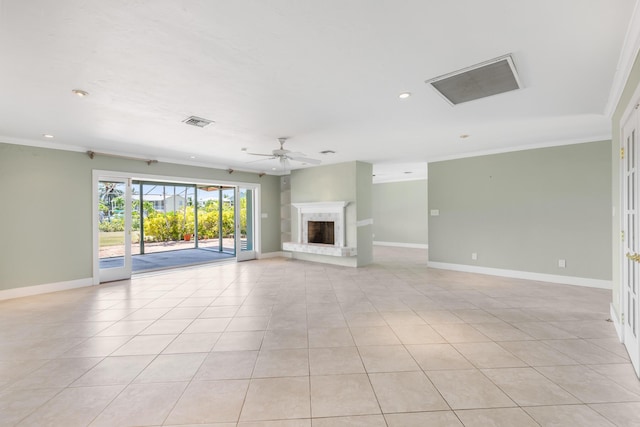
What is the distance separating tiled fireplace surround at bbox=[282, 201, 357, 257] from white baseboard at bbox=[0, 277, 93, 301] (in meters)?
4.36

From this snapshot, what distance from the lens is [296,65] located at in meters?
2.39

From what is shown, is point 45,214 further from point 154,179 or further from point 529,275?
point 529,275

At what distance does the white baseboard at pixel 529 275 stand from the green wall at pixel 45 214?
7324 mm

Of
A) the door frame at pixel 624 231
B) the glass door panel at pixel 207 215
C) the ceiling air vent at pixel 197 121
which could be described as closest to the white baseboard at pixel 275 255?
the glass door panel at pixel 207 215

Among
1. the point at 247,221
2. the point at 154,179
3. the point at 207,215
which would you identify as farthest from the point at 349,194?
the point at 207,215

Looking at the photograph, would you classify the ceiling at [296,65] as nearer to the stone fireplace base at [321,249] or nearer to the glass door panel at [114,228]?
the glass door panel at [114,228]

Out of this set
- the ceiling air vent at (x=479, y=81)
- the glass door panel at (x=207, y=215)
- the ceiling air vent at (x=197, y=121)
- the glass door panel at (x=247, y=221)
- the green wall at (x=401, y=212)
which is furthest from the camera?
the glass door panel at (x=207, y=215)

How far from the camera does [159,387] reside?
215cm

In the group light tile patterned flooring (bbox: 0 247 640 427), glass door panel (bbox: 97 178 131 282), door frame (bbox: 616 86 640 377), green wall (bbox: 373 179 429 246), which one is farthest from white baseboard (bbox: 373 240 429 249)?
glass door panel (bbox: 97 178 131 282)

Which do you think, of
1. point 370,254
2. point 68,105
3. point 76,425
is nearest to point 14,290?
point 68,105

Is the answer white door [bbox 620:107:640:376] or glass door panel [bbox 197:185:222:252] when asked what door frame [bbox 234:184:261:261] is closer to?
glass door panel [bbox 197:185:222:252]

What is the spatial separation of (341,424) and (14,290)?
588 cm

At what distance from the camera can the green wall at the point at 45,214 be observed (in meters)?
4.58

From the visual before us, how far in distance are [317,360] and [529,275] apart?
5.02 m
